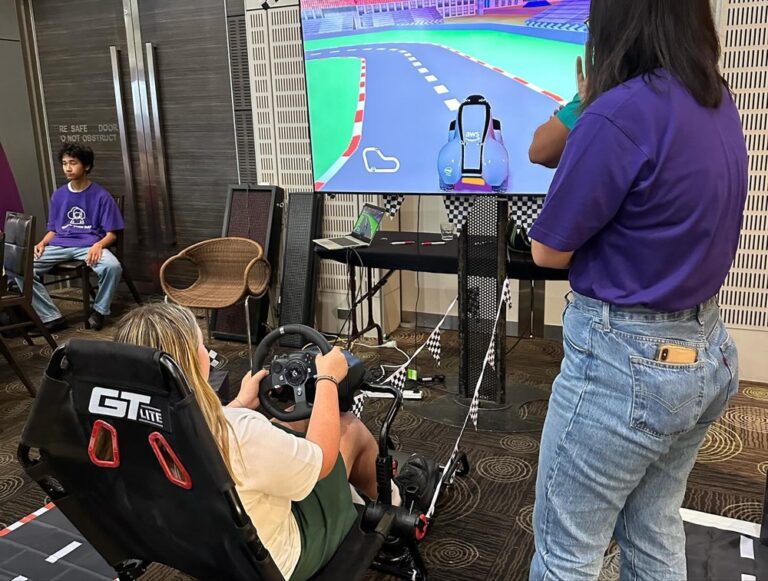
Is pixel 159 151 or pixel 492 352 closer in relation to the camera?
pixel 492 352

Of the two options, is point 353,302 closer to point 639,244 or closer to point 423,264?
point 423,264

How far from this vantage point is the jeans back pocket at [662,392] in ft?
3.70

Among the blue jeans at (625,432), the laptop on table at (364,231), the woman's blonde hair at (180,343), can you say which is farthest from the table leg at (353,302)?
the blue jeans at (625,432)

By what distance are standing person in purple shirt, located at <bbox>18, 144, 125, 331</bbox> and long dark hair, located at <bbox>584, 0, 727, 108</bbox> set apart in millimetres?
4436

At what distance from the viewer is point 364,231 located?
380cm

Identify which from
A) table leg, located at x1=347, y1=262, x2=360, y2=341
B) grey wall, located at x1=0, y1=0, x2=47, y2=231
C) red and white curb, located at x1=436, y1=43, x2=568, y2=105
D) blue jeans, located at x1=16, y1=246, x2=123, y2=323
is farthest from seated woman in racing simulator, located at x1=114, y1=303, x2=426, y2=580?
grey wall, located at x1=0, y1=0, x2=47, y2=231

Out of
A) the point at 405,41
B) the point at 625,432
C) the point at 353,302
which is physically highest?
the point at 405,41

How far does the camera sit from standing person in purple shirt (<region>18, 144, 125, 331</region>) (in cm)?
488

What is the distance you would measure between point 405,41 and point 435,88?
0.84 ft

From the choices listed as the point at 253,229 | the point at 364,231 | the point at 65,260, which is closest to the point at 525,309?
the point at 364,231

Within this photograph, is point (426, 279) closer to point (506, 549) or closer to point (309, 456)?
point (506, 549)

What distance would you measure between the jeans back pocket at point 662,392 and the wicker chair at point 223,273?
9.75 feet

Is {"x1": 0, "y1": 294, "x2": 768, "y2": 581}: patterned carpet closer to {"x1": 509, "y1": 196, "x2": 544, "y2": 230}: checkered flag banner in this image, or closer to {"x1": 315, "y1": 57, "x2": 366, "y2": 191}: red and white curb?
{"x1": 509, "y1": 196, "x2": 544, "y2": 230}: checkered flag banner

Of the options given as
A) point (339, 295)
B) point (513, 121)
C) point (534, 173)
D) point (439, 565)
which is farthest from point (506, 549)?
point (339, 295)
